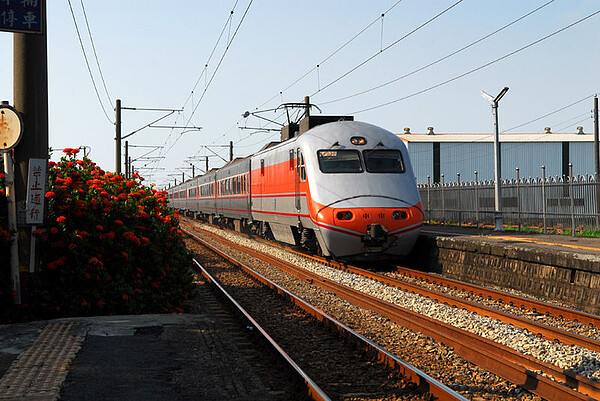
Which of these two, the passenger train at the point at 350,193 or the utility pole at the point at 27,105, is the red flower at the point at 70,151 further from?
the passenger train at the point at 350,193

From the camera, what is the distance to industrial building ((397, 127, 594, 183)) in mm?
48156

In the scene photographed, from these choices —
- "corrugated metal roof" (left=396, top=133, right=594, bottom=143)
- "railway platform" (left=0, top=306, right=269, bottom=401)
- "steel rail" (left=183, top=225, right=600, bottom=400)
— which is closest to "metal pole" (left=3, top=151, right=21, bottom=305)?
"railway platform" (left=0, top=306, right=269, bottom=401)

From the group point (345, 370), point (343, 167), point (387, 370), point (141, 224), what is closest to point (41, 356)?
point (345, 370)

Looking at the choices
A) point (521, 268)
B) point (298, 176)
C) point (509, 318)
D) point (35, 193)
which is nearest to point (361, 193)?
point (298, 176)

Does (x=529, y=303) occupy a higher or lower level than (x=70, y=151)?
lower

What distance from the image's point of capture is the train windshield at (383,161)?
15.3 metres

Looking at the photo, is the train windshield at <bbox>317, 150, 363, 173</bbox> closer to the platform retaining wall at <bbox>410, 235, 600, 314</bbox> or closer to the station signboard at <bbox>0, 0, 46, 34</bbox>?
the platform retaining wall at <bbox>410, 235, 600, 314</bbox>

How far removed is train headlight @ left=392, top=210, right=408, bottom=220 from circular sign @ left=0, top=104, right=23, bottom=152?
851 cm

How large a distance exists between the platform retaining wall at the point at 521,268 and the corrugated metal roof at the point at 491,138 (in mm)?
33579

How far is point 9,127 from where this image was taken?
8406 mm

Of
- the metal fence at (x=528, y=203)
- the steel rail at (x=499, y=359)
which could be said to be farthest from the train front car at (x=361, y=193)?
the metal fence at (x=528, y=203)

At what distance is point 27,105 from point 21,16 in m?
1.28

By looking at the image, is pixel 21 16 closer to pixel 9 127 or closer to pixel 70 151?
pixel 9 127

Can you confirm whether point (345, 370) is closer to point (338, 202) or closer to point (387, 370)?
point (387, 370)
